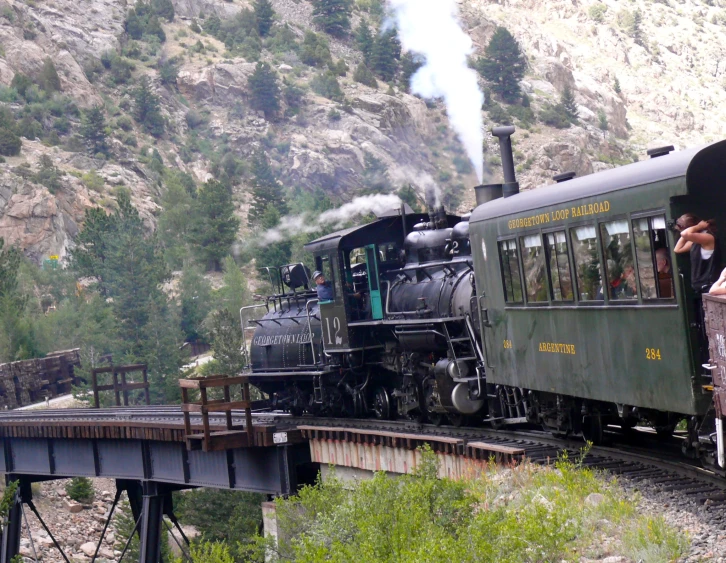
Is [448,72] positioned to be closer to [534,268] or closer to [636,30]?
[534,268]

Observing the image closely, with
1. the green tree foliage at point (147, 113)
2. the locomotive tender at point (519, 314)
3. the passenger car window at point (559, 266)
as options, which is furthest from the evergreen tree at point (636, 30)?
the passenger car window at point (559, 266)

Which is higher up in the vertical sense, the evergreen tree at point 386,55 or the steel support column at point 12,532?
the evergreen tree at point 386,55

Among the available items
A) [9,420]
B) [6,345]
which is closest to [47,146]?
[6,345]

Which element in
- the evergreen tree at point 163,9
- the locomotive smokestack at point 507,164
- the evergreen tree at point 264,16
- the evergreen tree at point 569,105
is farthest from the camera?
the evergreen tree at point 264,16

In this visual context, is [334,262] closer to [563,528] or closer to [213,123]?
[563,528]

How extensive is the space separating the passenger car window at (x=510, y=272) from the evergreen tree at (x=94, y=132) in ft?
249

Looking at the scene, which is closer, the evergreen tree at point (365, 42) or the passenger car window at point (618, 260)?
the passenger car window at point (618, 260)

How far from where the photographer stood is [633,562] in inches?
297

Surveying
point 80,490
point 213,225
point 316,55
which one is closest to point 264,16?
point 316,55

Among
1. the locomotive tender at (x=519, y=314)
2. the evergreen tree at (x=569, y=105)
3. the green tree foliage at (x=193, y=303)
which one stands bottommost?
the locomotive tender at (x=519, y=314)

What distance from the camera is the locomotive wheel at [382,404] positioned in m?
18.4

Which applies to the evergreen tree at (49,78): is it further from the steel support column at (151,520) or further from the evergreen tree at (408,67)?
the steel support column at (151,520)

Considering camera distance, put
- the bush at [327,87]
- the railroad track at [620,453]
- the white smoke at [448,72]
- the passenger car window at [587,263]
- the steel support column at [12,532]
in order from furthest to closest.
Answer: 1. the bush at [327,87]
2. the white smoke at [448,72]
3. the steel support column at [12,532]
4. the passenger car window at [587,263]
5. the railroad track at [620,453]

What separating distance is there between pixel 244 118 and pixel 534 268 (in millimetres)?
90149
